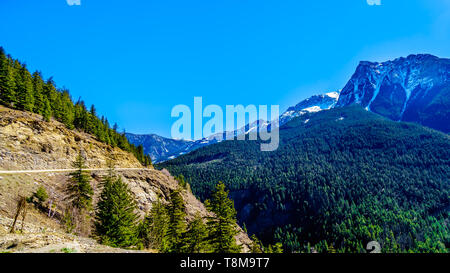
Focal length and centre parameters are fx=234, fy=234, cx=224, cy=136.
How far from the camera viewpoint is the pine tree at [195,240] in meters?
28.0

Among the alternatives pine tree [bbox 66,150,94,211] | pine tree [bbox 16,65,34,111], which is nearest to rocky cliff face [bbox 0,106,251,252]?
pine tree [bbox 66,150,94,211]

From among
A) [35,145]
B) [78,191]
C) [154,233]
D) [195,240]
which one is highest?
A: [35,145]

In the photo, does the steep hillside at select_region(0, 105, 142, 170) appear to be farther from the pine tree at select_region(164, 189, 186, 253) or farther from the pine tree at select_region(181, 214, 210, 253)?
the pine tree at select_region(181, 214, 210, 253)

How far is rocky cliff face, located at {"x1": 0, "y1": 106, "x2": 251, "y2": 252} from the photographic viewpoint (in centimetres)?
1706

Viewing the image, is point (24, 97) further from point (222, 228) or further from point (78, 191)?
point (222, 228)

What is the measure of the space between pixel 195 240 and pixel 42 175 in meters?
27.1

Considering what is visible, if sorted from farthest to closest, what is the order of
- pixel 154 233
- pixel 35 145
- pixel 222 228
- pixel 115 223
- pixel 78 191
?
pixel 35 145 < pixel 154 233 < pixel 78 191 < pixel 115 223 < pixel 222 228

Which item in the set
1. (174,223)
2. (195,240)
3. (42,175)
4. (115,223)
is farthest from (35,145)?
(195,240)

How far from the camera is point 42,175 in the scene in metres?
36.7
